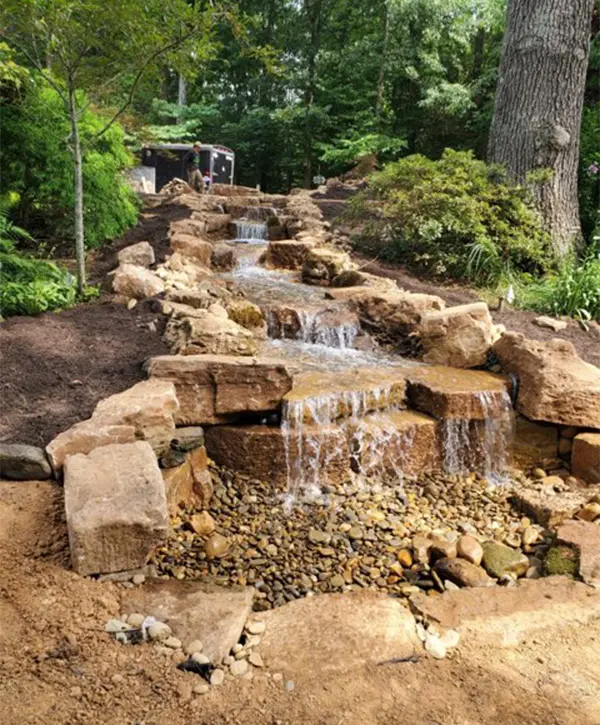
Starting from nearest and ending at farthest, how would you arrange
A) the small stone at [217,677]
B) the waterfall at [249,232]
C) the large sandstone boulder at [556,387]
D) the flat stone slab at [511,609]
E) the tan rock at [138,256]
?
1. the small stone at [217,677]
2. the flat stone slab at [511,609]
3. the large sandstone boulder at [556,387]
4. the tan rock at [138,256]
5. the waterfall at [249,232]

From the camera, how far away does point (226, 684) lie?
1808 mm

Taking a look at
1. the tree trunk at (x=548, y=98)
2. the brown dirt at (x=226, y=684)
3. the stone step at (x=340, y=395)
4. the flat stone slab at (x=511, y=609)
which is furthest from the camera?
the tree trunk at (x=548, y=98)

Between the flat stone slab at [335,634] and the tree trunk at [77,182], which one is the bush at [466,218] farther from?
the flat stone slab at [335,634]

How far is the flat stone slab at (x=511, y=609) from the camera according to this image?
221cm

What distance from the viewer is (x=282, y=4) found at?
19203 mm

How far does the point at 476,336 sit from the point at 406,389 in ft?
2.95

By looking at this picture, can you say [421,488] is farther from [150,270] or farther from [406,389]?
[150,270]

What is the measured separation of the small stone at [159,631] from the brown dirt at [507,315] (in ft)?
14.0

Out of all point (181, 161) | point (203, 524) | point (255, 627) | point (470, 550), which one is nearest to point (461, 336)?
point (470, 550)

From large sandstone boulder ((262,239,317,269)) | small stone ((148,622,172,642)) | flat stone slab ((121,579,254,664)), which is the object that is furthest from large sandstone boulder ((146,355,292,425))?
large sandstone boulder ((262,239,317,269))

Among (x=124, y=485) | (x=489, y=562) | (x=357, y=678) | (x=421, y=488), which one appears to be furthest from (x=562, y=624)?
(x=124, y=485)

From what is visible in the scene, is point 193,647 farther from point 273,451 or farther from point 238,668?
point 273,451

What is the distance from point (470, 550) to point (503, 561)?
18cm

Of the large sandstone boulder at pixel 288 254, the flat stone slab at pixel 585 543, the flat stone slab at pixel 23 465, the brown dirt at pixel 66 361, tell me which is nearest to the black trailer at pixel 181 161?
the large sandstone boulder at pixel 288 254
